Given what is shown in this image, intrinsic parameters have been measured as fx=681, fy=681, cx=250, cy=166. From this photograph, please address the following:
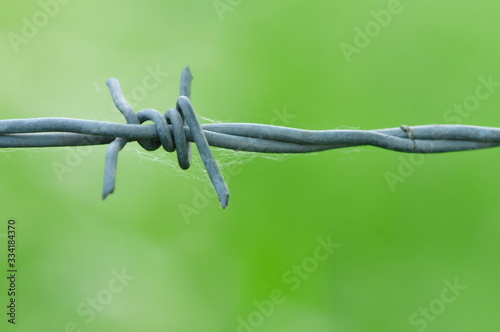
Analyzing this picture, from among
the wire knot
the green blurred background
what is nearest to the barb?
the wire knot

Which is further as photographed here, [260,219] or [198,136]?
[260,219]

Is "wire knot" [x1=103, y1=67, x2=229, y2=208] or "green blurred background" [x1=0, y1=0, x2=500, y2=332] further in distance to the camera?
"green blurred background" [x1=0, y1=0, x2=500, y2=332]

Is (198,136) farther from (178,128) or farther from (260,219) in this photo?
(260,219)

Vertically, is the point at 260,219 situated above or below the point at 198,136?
below

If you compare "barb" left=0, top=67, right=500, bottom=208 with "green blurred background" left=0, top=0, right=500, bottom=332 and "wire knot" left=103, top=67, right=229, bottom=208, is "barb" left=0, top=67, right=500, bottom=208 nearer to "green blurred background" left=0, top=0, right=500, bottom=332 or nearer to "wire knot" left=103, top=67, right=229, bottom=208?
"wire knot" left=103, top=67, right=229, bottom=208

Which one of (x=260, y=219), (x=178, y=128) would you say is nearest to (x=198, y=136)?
(x=178, y=128)

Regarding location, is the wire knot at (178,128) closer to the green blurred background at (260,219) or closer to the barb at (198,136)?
the barb at (198,136)

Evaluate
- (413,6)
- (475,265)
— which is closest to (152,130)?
(475,265)
